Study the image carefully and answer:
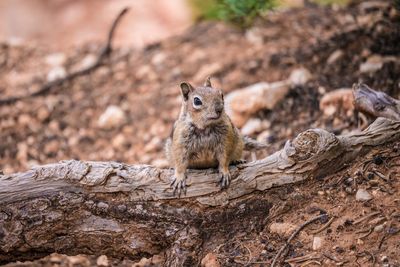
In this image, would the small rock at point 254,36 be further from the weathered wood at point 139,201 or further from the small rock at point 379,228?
the small rock at point 379,228

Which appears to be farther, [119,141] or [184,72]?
[184,72]

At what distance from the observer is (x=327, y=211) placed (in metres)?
3.86

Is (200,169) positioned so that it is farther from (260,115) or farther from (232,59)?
(232,59)

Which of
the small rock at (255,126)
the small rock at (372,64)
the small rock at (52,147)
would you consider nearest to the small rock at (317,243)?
the small rock at (255,126)

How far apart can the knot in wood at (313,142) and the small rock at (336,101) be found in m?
1.67

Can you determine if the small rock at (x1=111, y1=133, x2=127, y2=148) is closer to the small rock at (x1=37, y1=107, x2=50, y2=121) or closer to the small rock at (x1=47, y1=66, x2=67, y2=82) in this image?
the small rock at (x1=37, y1=107, x2=50, y2=121)

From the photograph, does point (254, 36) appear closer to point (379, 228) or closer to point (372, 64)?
point (372, 64)

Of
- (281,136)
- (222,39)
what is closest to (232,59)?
(222,39)

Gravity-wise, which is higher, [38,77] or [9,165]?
[38,77]

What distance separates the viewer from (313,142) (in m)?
3.88

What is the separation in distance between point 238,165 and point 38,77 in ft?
15.3

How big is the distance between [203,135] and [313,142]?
0.90 meters

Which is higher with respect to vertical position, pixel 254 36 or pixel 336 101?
pixel 254 36

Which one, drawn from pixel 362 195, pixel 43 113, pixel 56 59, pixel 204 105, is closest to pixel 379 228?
pixel 362 195
